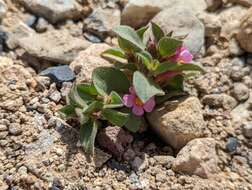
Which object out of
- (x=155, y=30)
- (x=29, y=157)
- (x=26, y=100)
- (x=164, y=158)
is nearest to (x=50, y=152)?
(x=29, y=157)

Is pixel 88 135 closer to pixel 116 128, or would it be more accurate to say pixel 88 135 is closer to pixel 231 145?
pixel 116 128

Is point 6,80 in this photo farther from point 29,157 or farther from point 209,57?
point 209,57

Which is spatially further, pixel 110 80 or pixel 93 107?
pixel 110 80

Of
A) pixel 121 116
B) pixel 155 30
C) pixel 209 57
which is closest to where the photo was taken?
pixel 121 116

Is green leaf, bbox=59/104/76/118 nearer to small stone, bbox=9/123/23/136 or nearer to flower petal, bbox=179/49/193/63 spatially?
small stone, bbox=9/123/23/136

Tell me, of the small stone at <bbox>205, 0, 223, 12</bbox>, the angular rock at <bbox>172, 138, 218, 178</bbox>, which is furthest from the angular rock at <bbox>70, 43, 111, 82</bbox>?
the small stone at <bbox>205, 0, 223, 12</bbox>

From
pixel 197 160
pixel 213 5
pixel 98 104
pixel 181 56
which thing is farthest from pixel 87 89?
pixel 213 5
